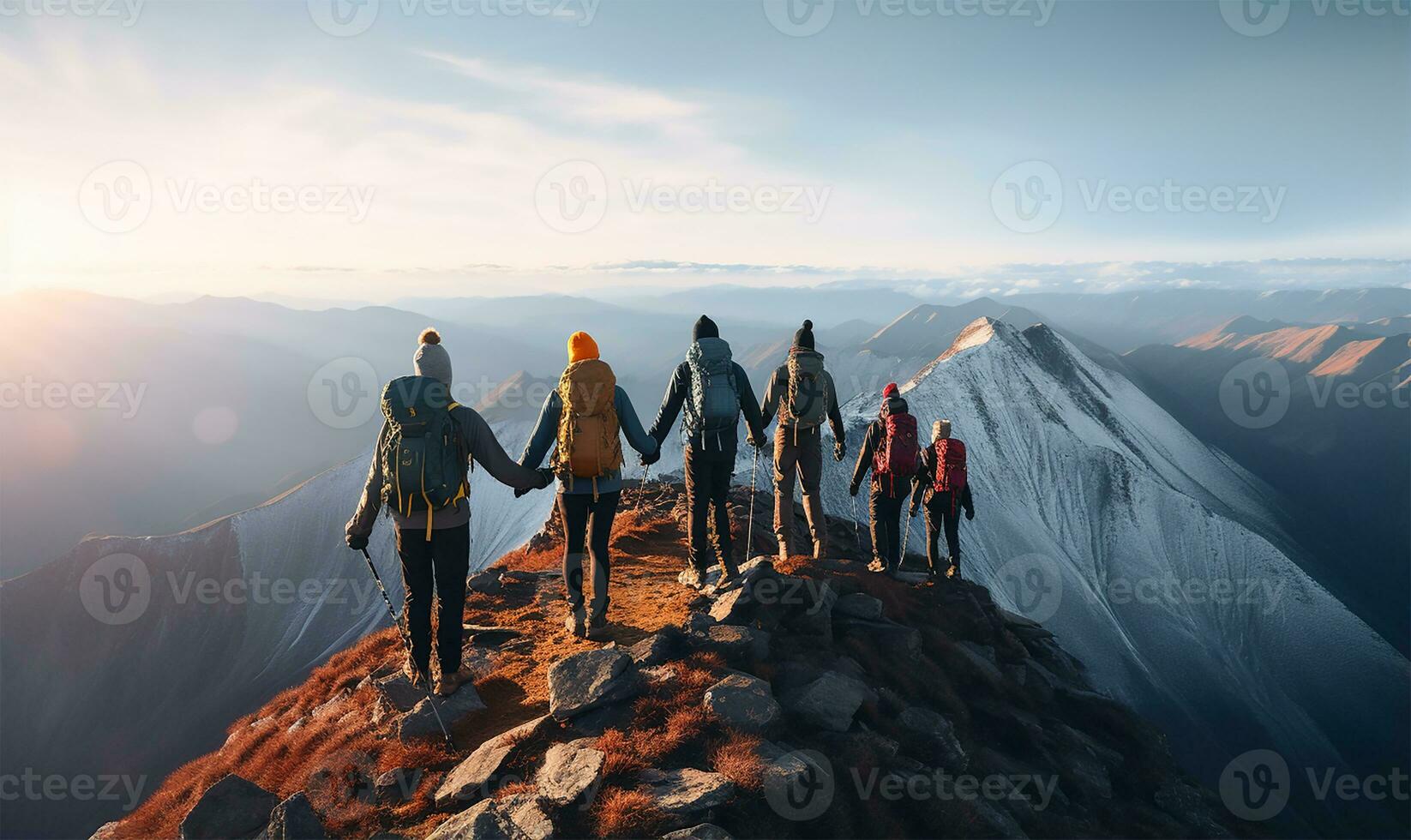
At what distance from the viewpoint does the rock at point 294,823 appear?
6457mm

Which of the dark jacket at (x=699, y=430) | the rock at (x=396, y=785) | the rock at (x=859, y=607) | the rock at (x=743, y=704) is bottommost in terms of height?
the rock at (x=396, y=785)

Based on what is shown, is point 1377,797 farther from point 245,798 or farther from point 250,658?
point 250,658

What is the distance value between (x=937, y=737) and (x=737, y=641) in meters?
3.47

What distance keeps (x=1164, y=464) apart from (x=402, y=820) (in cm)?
13110

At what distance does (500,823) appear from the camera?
589cm

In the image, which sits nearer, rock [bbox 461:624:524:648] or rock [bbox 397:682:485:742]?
rock [bbox 397:682:485:742]

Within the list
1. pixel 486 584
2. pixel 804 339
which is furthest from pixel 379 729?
pixel 804 339

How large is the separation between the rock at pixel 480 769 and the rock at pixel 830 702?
335 cm

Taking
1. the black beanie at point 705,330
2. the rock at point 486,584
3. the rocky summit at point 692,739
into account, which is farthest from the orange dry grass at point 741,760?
the rock at point 486,584

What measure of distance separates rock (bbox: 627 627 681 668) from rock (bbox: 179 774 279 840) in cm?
451

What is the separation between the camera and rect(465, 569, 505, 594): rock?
13.4m

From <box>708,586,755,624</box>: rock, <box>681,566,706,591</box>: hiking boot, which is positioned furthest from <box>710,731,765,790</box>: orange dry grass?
<box>681,566,706,591</box>: hiking boot

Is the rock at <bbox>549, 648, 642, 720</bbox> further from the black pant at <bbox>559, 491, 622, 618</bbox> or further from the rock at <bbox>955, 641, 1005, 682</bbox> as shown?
the rock at <bbox>955, 641, 1005, 682</bbox>

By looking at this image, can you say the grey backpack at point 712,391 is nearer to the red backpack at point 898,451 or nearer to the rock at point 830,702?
the rock at point 830,702
